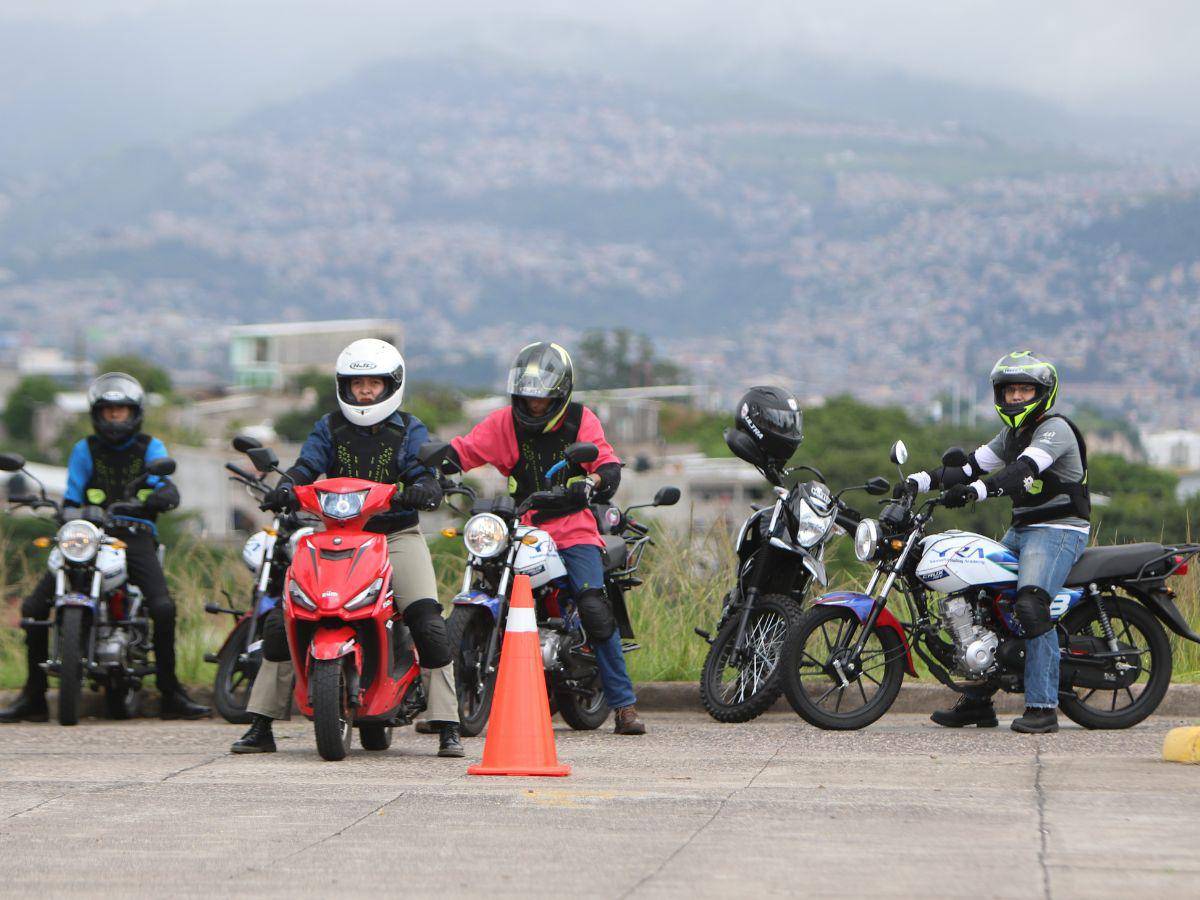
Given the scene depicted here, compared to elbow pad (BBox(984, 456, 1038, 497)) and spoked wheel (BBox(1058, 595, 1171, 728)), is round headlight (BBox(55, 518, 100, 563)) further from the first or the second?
spoked wheel (BBox(1058, 595, 1171, 728))

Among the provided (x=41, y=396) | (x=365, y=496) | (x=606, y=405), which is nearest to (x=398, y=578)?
(x=365, y=496)

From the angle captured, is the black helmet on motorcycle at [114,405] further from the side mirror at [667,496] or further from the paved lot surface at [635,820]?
the side mirror at [667,496]

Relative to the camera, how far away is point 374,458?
916cm

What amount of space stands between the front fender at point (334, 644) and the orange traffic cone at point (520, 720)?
26.3 inches

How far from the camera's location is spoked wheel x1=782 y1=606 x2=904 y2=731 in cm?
970

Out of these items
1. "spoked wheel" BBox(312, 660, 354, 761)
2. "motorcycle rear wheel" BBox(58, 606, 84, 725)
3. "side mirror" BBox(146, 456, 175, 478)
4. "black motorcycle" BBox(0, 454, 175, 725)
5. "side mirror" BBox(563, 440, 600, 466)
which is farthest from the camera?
"side mirror" BBox(146, 456, 175, 478)

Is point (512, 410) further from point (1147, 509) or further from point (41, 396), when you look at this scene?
point (41, 396)

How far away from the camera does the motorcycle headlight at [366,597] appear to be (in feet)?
27.9

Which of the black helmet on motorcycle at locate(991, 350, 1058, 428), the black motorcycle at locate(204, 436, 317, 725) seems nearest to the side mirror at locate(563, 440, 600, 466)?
the black motorcycle at locate(204, 436, 317, 725)

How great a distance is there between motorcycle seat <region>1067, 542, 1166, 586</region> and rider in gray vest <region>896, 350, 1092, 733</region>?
9cm

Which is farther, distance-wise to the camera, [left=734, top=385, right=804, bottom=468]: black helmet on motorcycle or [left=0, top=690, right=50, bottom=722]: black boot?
[left=0, top=690, right=50, bottom=722]: black boot

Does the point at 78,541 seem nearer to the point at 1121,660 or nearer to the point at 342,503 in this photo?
the point at 342,503

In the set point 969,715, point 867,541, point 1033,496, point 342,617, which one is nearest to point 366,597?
point 342,617

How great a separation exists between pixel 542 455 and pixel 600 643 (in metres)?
1.04
